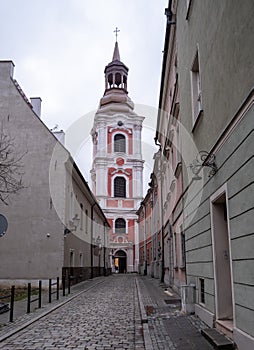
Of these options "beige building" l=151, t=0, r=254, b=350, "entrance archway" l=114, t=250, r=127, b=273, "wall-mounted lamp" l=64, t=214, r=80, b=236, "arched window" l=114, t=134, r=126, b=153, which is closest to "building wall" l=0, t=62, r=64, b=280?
"wall-mounted lamp" l=64, t=214, r=80, b=236

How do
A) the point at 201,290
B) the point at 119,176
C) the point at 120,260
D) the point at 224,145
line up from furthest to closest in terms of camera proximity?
the point at 119,176
the point at 120,260
the point at 201,290
the point at 224,145

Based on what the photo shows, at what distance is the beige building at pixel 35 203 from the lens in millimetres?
19938

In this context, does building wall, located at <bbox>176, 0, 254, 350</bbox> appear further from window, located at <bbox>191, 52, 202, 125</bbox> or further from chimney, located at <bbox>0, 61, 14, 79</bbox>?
chimney, located at <bbox>0, 61, 14, 79</bbox>

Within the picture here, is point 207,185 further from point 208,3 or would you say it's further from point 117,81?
point 117,81

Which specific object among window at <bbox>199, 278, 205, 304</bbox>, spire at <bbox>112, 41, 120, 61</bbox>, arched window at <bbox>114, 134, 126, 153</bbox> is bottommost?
window at <bbox>199, 278, 205, 304</bbox>

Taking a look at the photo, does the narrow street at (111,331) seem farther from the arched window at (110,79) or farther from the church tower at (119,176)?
the arched window at (110,79)

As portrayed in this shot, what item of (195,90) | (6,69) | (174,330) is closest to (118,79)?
(6,69)

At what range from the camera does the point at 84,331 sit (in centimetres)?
852

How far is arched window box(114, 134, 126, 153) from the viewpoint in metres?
55.3

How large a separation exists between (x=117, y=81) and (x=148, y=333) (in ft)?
189

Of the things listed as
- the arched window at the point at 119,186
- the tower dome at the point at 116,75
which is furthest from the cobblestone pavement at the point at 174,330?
the tower dome at the point at 116,75

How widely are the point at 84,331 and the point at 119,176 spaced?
46547 mm

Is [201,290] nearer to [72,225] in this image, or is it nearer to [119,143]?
[72,225]

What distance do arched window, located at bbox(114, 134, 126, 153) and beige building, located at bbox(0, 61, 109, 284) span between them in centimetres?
3223
